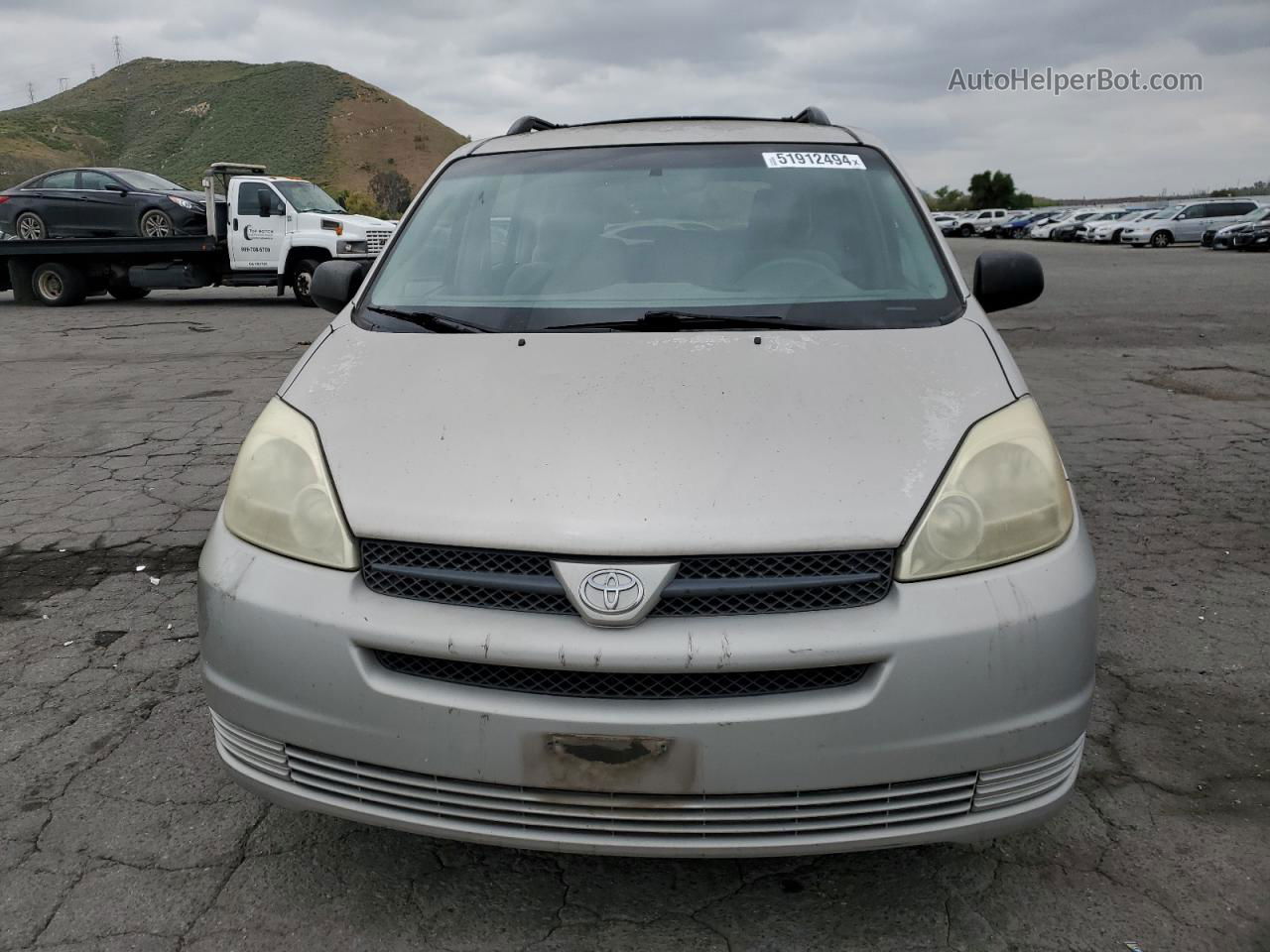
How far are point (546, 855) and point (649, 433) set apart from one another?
3.39ft

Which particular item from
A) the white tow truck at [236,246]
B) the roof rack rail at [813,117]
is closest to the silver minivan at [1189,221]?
the white tow truck at [236,246]

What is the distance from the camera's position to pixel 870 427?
2.24 m

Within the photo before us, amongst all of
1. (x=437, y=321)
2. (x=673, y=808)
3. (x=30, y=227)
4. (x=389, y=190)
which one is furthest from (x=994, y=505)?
(x=389, y=190)

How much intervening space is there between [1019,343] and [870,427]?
1002 centimetres

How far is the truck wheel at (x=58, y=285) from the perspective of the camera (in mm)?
17719

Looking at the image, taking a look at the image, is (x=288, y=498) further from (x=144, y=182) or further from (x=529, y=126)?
(x=144, y=182)

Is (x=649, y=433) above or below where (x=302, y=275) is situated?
above

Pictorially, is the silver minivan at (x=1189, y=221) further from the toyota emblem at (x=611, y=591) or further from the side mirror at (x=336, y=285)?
the toyota emblem at (x=611, y=591)

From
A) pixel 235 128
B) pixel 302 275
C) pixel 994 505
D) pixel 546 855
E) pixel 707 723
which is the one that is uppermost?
pixel 235 128

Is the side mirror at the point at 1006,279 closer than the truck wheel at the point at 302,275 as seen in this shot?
Yes

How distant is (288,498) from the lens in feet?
7.42

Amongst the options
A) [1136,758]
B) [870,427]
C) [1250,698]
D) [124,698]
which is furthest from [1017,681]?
[124,698]

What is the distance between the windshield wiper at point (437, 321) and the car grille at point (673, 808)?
1188 mm

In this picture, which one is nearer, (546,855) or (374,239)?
(546,855)
